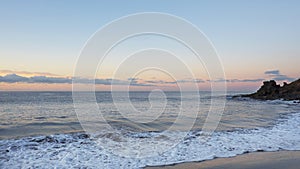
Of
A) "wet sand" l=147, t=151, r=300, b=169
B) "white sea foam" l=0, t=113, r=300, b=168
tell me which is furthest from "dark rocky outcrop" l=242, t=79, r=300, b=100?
"wet sand" l=147, t=151, r=300, b=169

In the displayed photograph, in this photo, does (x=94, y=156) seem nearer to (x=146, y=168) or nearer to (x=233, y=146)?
(x=146, y=168)

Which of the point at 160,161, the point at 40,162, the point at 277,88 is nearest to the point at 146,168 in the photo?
the point at 160,161

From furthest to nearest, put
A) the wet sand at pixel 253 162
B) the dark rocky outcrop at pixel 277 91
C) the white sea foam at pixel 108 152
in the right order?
the dark rocky outcrop at pixel 277 91, the white sea foam at pixel 108 152, the wet sand at pixel 253 162

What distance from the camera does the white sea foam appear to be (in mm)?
6875

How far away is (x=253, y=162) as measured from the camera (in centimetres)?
689

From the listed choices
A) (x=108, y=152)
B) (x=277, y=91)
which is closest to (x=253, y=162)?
(x=108, y=152)

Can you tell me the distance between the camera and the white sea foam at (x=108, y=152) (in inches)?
271

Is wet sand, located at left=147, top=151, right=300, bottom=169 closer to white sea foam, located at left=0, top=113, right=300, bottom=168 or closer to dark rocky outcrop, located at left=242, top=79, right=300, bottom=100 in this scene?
white sea foam, located at left=0, top=113, right=300, bottom=168

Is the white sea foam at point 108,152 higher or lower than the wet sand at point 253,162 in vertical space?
lower

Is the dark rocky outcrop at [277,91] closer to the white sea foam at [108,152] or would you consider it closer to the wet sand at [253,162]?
the white sea foam at [108,152]

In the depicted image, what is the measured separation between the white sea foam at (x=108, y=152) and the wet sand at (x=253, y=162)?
0.41 metres

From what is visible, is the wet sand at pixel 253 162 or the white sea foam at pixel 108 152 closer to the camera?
the wet sand at pixel 253 162

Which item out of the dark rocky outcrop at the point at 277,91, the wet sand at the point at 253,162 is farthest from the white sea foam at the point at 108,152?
the dark rocky outcrop at the point at 277,91

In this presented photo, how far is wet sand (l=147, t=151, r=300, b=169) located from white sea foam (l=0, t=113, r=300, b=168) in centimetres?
41
